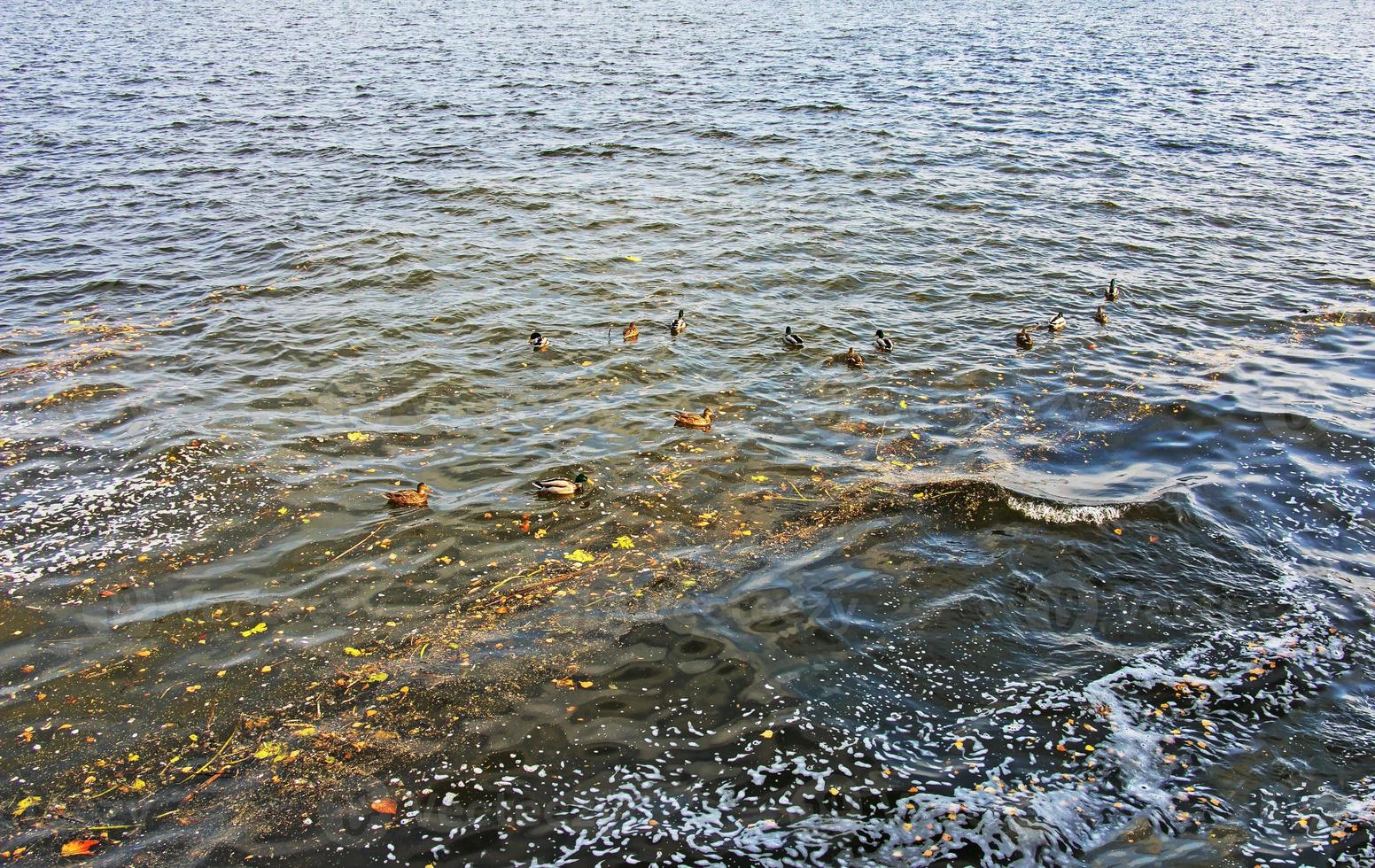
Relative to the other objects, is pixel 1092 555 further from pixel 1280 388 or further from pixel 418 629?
pixel 418 629

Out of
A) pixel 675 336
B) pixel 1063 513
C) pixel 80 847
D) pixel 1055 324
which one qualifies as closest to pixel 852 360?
pixel 675 336

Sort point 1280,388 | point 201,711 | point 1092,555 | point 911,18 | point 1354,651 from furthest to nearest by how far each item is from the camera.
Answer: point 911,18, point 1280,388, point 1092,555, point 1354,651, point 201,711

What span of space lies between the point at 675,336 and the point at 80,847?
31.3 feet

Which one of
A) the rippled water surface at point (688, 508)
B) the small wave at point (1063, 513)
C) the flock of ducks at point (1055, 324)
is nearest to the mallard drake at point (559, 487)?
the rippled water surface at point (688, 508)

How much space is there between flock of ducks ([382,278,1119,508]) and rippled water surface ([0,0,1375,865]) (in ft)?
0.60

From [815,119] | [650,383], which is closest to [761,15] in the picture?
[815,119]

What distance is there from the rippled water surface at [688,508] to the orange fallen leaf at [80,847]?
0.10 m

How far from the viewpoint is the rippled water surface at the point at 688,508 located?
6160 mm

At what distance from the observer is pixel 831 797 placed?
611cm

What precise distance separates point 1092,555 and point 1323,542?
2428mm

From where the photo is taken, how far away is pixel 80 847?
576 cm

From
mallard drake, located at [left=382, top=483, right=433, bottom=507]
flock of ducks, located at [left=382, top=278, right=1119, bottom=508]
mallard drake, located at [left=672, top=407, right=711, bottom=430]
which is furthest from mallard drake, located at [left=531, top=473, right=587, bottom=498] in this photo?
mallard drake, located at [left=672, top=407, right=711, bottom=430]

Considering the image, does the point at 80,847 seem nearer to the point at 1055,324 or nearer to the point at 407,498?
the point at 407,498

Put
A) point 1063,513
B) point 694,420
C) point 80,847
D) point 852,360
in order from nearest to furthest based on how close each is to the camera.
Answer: point 80,847 < point 1063,513 < point 694,420 < point 852,360
